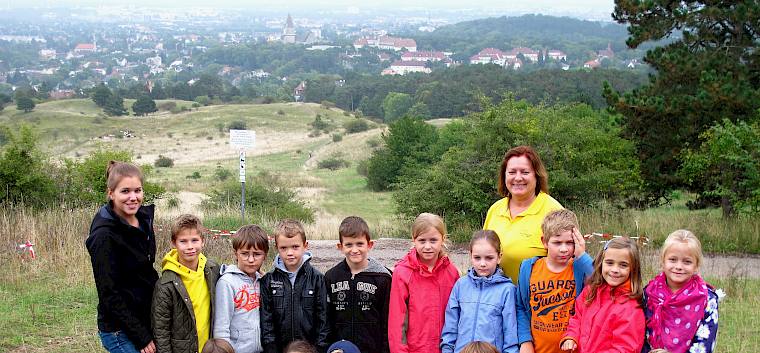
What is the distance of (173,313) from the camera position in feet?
14.2

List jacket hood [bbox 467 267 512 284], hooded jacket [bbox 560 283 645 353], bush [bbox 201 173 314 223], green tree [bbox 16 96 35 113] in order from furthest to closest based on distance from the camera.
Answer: green tree [bbox 16 96 35 113]
bush [bbox 201 173 314 223]
jacket hood [bbox 467 267 512 284]
hooded jacket [bbox 560 283 645 353]

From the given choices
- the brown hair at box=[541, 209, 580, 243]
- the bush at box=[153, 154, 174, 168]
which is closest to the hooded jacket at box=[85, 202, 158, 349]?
the brown hair at box=[541, 209, 580, 243]

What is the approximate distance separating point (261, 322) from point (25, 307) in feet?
13.1

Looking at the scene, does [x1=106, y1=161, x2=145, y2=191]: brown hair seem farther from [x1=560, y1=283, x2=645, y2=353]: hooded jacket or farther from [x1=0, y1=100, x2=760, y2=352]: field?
[x1=0, y1=100, x2=760, y2=352]: field

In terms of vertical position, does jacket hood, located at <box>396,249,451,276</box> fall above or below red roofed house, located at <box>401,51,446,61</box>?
below

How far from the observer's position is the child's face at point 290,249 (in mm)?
4484

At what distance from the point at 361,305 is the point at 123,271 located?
1.30 metres

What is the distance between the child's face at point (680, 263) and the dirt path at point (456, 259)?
5844 mm

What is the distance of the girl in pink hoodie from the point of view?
14.4 feet

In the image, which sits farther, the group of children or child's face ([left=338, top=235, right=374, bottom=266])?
child's face ([left=338, top=235, right=374, bottom=266])

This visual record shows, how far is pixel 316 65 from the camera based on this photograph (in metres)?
167

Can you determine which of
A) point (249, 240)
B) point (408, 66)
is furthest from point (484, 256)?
point (408, 66)

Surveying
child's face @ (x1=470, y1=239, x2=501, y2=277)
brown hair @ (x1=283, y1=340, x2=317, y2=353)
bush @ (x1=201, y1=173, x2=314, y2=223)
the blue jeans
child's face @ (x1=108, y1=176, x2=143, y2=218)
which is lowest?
bush @ (x1=201, y1=173, x2=314, y2=223)

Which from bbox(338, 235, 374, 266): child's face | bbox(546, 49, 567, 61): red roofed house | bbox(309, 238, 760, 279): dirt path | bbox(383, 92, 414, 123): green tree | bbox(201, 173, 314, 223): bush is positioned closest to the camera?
bbox(338, 235, 374, 266): child's face
